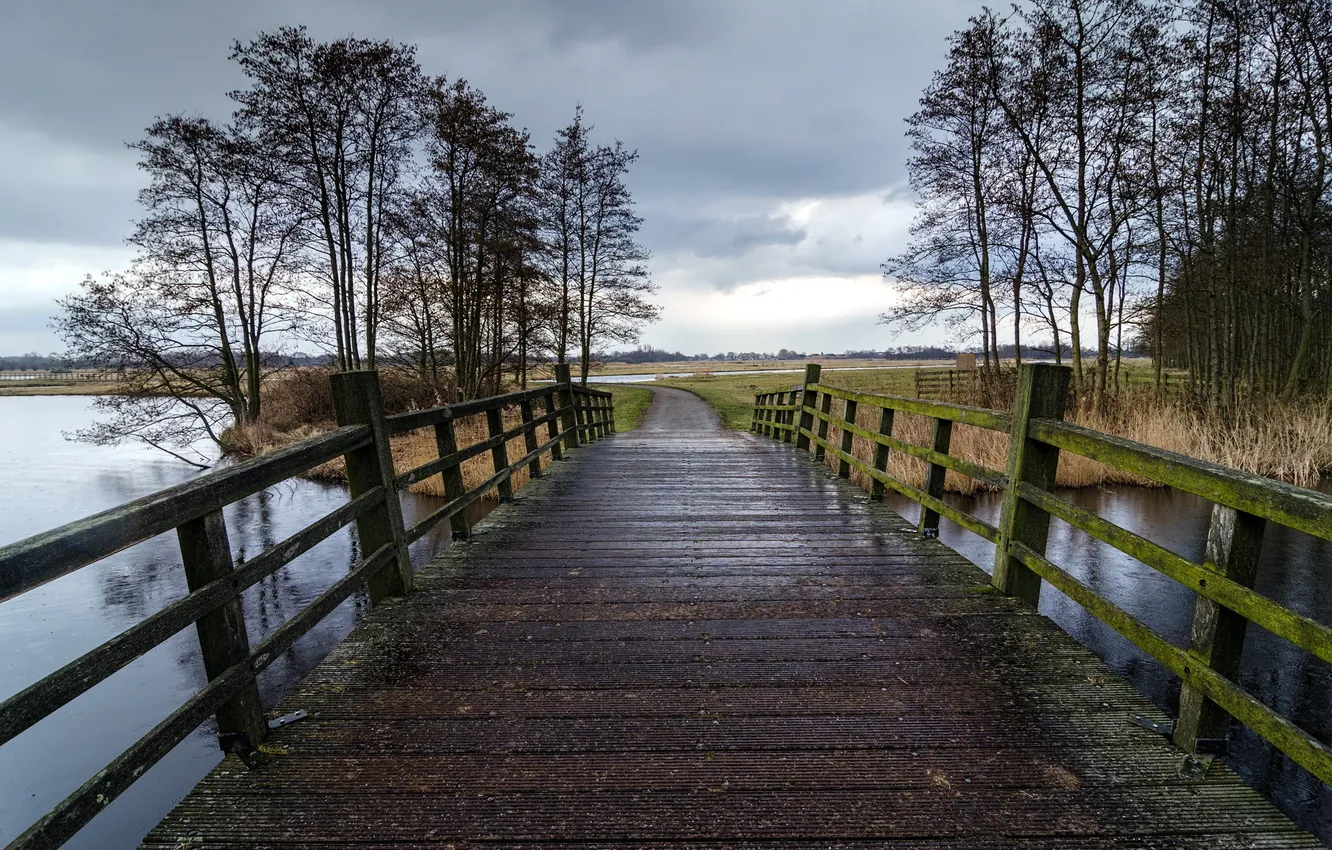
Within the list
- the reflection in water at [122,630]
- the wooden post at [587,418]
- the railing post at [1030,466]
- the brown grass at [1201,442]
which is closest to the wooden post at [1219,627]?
the railing post at [1030,466]

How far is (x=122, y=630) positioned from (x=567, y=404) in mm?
6109

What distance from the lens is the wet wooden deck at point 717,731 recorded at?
1931mm

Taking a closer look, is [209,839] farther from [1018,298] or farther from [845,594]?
[1018,298]

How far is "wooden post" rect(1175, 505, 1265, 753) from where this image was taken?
2.15 m

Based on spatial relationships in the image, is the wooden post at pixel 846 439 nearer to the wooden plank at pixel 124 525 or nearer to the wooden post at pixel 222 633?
the wooden plank at pixel 124 525

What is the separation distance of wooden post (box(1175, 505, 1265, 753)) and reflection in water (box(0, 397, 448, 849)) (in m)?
6.04

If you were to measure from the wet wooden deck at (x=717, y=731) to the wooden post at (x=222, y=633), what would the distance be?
11cm

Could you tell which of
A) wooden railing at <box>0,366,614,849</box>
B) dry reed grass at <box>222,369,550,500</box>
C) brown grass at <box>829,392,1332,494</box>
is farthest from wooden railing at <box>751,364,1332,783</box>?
dry reed grass at <box>222,369,550,500</box>

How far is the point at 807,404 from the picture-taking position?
10.4 m

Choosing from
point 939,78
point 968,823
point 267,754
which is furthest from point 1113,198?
point 267,754

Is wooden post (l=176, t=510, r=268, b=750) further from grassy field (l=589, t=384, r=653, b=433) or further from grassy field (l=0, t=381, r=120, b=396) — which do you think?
grassy field (l=0, t=381, r=120, b=396)

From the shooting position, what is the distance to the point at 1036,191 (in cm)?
1526

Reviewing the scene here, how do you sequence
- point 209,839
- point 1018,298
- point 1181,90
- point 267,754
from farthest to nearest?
point 1018,298 < point 1181,90 < point 267,754 < point 209,839

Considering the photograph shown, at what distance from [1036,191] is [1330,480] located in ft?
26.6
